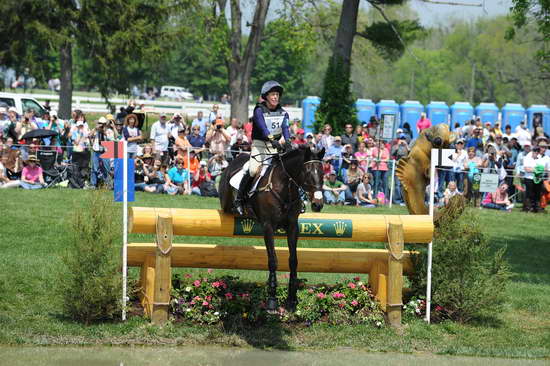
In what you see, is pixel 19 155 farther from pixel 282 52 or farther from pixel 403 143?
pixel 282 52

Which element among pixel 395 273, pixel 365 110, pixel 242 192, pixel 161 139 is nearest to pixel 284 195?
pixel 242 192

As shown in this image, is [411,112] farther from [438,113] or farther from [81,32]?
[81,32]

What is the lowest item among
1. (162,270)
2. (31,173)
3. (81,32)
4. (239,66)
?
(162,270)

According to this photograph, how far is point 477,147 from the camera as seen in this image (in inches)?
990

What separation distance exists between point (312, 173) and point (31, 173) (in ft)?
43.3

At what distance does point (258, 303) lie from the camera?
424 inches

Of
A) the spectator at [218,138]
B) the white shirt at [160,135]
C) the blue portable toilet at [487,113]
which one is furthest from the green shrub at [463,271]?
the blue portable toilet at [487,113]

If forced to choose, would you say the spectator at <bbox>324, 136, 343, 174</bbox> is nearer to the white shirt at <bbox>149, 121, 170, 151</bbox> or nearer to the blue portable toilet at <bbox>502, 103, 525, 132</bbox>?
the white shirt at <bbox>149, 121, 170, 151</bbox>

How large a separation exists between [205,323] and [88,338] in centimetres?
159

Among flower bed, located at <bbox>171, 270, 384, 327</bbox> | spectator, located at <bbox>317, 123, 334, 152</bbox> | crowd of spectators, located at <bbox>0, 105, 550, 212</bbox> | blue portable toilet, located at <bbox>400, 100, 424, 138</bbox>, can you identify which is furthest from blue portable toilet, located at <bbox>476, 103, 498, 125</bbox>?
flower bed, located at <bbox>171, 270, 384, 327</bbox>

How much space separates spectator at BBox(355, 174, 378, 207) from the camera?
71.5 feet

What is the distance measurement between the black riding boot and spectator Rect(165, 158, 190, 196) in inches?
444

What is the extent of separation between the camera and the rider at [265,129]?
10.2 metres

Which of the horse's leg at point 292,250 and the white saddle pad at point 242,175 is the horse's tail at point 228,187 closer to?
the white saddle pad at point 242,175
